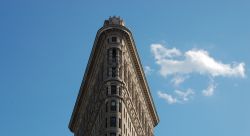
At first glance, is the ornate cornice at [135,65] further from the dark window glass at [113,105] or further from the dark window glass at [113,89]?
the dark window glass at [113,105]

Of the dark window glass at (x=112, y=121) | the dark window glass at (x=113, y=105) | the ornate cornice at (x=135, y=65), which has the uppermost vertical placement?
the ornate cornice at (x=135, y=65)

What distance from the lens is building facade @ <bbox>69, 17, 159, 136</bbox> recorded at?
114000mm

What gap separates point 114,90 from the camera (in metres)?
116

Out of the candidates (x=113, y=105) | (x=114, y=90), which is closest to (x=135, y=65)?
(x=114, y=90)

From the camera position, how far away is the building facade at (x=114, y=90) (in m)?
114

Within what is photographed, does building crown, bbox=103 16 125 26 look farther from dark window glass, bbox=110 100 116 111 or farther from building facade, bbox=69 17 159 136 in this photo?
dark window glass, bbox=110 100 116 111

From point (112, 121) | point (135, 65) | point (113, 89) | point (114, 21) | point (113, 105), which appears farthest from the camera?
point (135, 65)

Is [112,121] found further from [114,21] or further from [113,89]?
[114,21]

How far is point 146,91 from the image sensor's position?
148m

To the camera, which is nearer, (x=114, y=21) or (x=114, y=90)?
(x=114, y=90)

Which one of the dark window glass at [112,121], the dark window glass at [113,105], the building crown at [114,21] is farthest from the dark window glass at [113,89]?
the building crown at [114,21]

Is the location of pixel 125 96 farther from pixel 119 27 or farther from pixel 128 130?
pixel 119 27

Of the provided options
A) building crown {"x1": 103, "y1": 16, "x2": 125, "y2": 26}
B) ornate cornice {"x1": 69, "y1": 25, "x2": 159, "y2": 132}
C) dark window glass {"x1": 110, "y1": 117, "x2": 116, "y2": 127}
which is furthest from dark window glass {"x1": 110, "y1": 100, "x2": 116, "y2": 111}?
building crown {"x1": 103, "y1": 16, "x2": 125, "y2": 26}

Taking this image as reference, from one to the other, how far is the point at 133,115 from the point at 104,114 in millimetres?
14838
